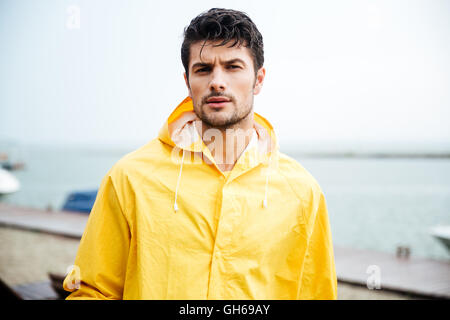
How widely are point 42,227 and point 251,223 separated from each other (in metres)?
9.81

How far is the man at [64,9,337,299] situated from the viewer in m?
1.43

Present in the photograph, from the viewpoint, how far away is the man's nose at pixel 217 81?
1508 mm

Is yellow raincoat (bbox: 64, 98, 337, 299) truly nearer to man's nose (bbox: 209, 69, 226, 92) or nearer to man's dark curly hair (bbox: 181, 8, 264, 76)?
man's nose (bbox: 209, 69, 226, 92)

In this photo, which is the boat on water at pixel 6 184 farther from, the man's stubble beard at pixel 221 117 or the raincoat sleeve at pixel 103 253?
the man's stubble beard at pixel 221 117

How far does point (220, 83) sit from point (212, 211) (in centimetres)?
47

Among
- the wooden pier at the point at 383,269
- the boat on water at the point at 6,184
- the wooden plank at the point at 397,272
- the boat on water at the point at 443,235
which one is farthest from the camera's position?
the boat on water at the point at 6,184

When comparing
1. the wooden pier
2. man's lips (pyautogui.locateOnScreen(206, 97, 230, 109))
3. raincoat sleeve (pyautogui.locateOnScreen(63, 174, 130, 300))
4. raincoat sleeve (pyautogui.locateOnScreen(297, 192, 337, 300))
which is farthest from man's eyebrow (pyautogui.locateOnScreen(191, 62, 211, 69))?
the wooden pier

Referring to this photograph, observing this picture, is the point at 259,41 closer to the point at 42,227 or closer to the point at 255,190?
the point at 255,190

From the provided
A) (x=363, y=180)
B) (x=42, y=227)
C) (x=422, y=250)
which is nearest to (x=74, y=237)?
(x=42, y=227)

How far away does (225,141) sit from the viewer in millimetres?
1627

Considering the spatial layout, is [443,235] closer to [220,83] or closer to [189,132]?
[189,132]

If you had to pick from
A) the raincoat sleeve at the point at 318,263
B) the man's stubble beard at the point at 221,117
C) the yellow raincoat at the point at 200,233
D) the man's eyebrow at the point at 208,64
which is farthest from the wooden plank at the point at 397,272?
the man's eyebrow at the point at 208,64

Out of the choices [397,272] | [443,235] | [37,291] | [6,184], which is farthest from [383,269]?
[6,184]

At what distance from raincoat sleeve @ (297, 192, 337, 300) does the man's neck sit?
367 millimetres
